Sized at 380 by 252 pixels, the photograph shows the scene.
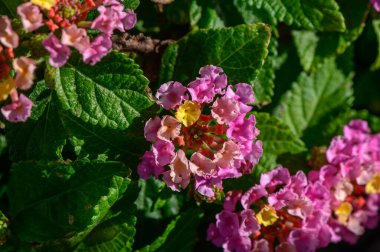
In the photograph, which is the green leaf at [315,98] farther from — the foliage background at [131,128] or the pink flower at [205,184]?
the pink flower at [205,184]

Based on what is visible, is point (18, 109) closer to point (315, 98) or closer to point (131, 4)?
point (131, 4)

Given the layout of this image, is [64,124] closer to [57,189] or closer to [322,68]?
[57,189]

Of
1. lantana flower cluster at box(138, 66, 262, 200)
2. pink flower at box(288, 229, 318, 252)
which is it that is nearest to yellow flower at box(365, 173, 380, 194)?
pink flower at box(288, 229, 318, 252)

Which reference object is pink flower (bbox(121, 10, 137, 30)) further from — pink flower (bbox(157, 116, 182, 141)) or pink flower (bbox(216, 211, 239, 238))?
pink flower (bbox(216, 211, 239, 238))

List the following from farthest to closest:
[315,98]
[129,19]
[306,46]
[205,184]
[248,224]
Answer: [315,98] < [306,46] < [248,224] < [205,184] < [129,19]

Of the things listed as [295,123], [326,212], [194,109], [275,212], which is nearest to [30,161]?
[194,109]

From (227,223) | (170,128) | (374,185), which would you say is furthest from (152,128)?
(374,185)

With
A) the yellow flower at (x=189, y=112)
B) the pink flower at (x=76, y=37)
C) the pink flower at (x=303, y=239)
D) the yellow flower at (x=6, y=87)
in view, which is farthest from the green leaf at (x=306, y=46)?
the yellow flower at (x=6, y=87)
